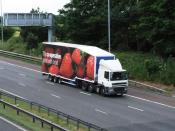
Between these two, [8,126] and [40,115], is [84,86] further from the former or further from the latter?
[8,126]

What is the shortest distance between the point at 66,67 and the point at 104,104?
35.4ft

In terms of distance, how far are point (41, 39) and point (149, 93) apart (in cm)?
4172

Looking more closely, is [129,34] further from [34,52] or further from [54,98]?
[54,98]

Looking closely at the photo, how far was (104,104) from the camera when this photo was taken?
38188 millimetres

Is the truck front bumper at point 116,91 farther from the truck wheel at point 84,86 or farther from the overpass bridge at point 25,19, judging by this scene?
the overpass bridge at point 25,19

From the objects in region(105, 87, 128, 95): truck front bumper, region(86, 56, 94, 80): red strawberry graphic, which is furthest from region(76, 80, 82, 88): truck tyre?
region(105, 87, 128, 95): truck front bumper

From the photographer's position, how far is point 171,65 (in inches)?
1925

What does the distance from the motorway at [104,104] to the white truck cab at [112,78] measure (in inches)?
32.2

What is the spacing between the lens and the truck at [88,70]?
4300 centimetres

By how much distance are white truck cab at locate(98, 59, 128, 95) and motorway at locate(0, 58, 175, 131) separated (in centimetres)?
82

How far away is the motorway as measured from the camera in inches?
1224

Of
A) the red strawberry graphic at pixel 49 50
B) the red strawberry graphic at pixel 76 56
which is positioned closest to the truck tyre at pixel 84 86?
the red strawberry graphic at pixel 76 56

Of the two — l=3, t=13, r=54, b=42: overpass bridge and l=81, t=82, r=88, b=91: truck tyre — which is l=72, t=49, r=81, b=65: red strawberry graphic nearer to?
l=81, t=82, r=88, b=91: truck tyre

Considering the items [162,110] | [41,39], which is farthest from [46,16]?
[162,110]
